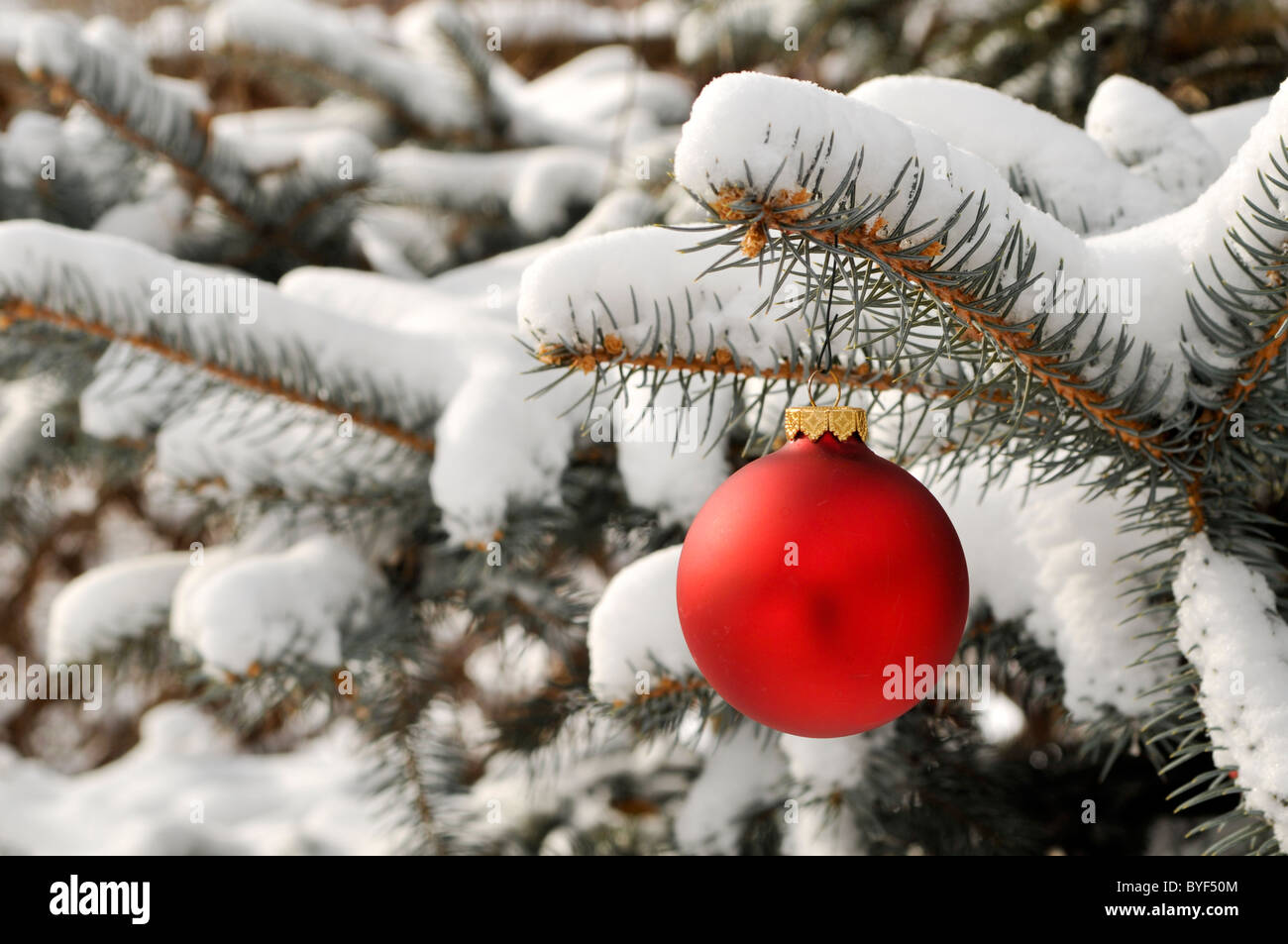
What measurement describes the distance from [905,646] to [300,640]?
533 mm

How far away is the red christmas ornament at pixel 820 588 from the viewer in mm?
420

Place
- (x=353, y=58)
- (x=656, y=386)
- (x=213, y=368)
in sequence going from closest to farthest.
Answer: (x=656, y=386)
(x=213, y=368)
(x=353, y=58)

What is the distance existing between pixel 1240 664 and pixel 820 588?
26cm

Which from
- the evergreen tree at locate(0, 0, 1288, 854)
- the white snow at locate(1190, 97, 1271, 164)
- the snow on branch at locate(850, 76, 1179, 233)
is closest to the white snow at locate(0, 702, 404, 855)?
the evergreen tree at locate(0, 0, 1288, 854)

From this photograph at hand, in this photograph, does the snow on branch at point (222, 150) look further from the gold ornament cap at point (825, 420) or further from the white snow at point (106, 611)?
the gold ornament cap at point (825, 420)

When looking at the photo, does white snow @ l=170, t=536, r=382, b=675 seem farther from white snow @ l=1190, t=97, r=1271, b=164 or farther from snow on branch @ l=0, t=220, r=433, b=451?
white snow @ l=1190, t=97, r=1271, b=164

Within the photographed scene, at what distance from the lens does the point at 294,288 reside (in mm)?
1000

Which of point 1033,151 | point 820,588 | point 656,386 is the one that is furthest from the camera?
point 1033,151

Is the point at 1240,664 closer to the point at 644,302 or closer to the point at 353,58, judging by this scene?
the point at 644,302

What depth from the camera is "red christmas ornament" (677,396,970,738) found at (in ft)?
1.38

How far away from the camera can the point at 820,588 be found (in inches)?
16.5

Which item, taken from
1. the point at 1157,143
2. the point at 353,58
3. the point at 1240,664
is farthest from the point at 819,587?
the point at 353,58

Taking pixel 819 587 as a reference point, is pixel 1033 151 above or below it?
above

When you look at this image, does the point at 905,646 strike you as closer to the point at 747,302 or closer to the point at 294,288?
the point at 747,302
